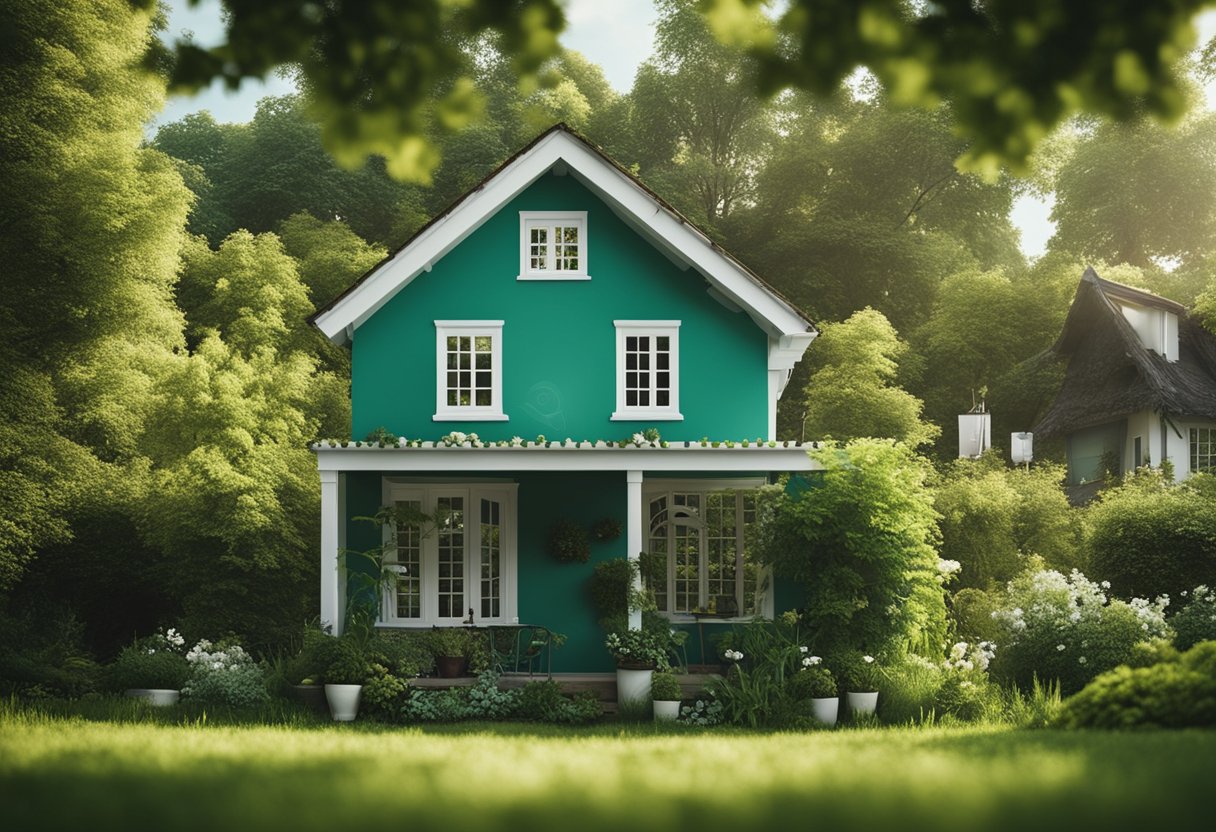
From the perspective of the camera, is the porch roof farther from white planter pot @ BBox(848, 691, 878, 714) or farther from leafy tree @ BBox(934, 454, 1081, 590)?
leafy tree @ BBox(934, 454, 1081, 590)

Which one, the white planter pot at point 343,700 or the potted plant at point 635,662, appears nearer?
the white planter pot at point 343,700

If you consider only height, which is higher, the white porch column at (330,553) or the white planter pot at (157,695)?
the white porch column at (330,553)

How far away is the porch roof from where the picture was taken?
16125 millimetres

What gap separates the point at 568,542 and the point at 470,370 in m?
2.92

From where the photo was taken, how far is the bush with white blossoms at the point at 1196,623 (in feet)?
51.4

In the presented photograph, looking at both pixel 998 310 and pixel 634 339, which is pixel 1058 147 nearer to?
pixel 998 310

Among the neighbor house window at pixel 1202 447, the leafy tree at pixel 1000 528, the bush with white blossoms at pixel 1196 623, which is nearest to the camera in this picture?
the bush with white blossoms at pixel 1196 623

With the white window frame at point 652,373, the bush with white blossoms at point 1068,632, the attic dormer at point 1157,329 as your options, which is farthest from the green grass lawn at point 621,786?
the attic dormer at point 1157,329

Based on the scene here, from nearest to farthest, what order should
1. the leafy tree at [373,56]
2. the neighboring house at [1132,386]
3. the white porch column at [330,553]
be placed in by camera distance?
the leafy tree at [373,56]
the white porch column at [330,553]
the neighboring house at [1132,386]

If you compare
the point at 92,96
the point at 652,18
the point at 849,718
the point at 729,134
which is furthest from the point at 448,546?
the point at 652,18

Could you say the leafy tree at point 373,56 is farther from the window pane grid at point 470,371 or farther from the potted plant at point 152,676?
the window pane grid at point 470,371

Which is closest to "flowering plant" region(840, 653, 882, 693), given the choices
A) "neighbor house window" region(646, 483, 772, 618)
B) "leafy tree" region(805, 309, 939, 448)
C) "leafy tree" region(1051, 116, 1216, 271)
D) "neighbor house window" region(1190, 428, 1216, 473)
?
"neighbor house window" region(646, 483, 772, 618)

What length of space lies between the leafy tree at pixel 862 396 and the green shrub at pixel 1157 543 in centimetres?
773

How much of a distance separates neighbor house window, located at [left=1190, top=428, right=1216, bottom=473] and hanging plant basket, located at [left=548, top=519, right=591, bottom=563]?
18.0 meters
